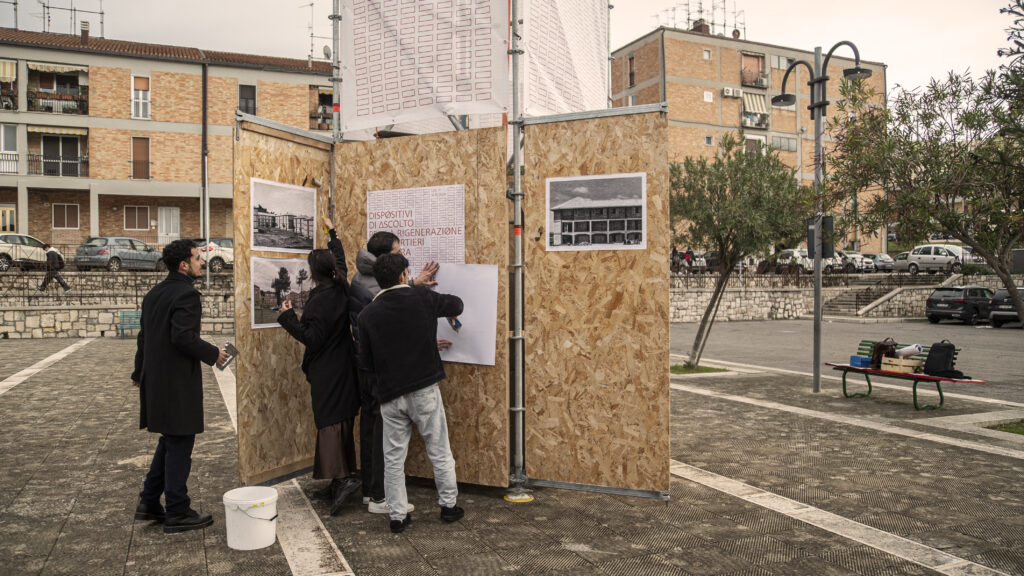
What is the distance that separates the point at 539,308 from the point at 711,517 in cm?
190

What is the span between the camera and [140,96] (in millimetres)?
35438

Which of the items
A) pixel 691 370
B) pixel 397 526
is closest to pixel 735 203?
pixel 691 370

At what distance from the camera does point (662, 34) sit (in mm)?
46281

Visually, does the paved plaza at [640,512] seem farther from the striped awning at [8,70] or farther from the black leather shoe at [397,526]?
the striped awning at [8,70]

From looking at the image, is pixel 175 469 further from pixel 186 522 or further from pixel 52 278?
pixel 52 278

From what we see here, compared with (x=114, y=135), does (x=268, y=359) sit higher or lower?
lower

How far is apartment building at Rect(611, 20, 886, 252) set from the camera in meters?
46.8

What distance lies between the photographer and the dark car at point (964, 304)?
2867 centimetres

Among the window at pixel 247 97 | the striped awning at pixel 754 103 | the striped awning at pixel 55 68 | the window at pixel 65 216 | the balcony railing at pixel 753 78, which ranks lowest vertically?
the window at pixel 65 216

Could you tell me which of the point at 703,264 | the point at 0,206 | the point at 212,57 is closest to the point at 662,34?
the point at 703,264

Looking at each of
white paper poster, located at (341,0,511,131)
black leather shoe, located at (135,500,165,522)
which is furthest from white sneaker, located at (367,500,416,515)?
white paper poster, located at (341,0,511,131)

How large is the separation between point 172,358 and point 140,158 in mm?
35774

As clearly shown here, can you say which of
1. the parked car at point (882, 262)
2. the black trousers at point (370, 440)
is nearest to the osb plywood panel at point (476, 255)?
the black trousers at point (370, 440)

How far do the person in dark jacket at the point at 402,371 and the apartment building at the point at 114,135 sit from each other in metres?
33.8
